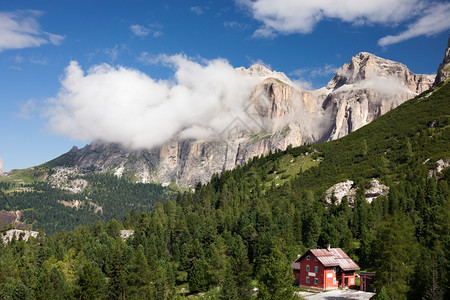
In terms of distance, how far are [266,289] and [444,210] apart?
200 feet

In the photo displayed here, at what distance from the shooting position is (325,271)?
8919 centimetres

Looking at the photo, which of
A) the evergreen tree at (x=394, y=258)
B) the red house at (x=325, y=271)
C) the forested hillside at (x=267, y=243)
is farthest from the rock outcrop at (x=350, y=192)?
the evergreen tree at (x=394, y=258)

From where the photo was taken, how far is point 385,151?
647 ft

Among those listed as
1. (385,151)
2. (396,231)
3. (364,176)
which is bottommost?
(396,231)

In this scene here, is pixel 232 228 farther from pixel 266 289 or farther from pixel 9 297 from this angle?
pixel 266 289

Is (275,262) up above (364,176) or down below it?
below

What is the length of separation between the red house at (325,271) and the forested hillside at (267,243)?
535cm

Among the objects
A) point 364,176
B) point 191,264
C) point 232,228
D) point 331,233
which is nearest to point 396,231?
point 331,233

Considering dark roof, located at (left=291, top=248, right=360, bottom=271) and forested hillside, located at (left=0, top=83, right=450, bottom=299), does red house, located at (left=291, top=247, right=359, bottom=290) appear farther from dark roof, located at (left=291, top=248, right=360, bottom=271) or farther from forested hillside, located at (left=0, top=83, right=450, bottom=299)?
forested hillside, located at (left=0, top=83, right=450, bottom=299)

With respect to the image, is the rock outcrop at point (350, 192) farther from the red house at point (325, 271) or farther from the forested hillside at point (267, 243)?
the red house at point (325, 271)

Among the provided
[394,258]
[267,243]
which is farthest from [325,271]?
[394,258]

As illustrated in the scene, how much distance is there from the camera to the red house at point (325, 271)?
3531 inches

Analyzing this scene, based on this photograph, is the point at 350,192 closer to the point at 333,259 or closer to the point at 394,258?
the point at 333,259

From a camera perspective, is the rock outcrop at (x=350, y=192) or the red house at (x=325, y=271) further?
the rock outcrop at (x=350, y=192)
